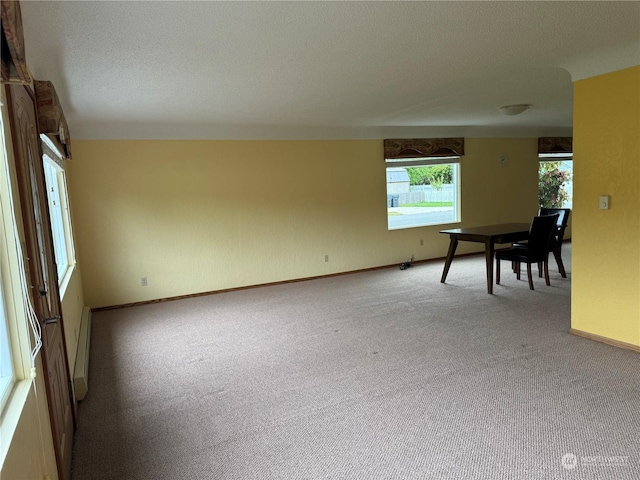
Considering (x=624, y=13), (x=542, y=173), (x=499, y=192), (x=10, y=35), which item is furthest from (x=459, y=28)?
(x=542, y=173)

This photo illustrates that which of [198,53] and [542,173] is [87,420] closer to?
[198,53]

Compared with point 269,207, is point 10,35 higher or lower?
higher

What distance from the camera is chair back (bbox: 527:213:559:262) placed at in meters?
4.90

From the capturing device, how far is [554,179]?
26.9 ft

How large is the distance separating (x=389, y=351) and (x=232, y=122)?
322cm

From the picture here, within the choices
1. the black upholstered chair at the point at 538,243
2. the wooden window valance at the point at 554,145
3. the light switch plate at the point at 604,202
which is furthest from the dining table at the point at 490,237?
the wooden window valance at the point at 554,145

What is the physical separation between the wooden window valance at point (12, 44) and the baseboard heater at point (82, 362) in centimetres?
207

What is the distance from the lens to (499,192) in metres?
7.46

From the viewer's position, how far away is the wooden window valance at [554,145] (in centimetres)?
764

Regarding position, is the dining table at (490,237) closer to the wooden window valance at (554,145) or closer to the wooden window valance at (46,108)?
the wooden window valance at (554,145)

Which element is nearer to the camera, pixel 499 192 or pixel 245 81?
pixel 245 81

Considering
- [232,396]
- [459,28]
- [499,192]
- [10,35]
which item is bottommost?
[232,396]

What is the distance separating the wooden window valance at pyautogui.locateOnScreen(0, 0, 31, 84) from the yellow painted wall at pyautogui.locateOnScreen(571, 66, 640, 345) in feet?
11.3

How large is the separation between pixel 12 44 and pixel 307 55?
180 centimetres
